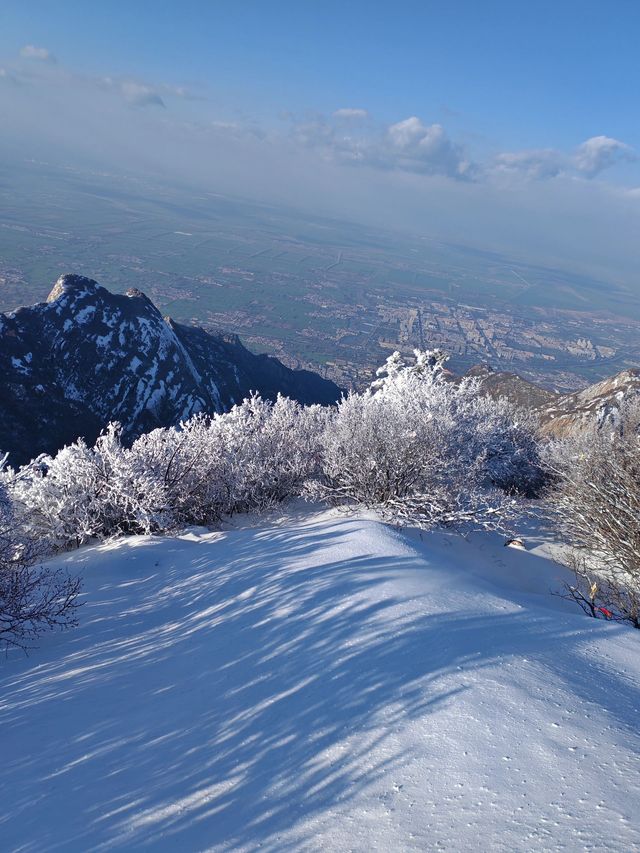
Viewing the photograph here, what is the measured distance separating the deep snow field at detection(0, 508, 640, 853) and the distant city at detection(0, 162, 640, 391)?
50.2m

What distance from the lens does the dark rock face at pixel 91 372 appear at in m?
28.8

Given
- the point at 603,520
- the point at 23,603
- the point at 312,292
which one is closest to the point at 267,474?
the point at 23,603

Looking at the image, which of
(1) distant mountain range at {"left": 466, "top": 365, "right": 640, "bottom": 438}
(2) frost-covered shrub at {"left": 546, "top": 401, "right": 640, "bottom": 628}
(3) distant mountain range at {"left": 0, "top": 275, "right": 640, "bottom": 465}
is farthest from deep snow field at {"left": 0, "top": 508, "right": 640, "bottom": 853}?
(3) distant mountain range at {"left": 0, "top": 275, "right": 640, "bottom": 465}

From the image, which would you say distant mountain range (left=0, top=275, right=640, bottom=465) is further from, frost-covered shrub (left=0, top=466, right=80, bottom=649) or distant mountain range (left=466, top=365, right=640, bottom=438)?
frost-covered shrub (left=0, top=466, right=80, bottom=649)

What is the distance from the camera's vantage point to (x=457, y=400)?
1758cm

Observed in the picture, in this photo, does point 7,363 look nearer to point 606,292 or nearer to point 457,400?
point 457,400

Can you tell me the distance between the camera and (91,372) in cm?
3391

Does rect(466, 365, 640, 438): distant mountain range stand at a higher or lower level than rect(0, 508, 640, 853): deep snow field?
higher

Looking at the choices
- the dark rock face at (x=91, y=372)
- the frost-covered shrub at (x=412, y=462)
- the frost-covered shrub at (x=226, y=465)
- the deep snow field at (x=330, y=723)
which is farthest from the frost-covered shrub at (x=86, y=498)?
the dark rock face at (x=91, y=372)

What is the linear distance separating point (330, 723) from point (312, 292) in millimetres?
106531

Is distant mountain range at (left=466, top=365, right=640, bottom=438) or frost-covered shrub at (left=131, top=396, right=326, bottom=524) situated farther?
distant mountain range at (left=466, top=365, right=640, bottom=438)

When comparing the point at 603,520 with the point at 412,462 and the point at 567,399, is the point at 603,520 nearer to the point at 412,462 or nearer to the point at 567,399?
the point at 412,462

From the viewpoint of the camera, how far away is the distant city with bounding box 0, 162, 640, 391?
74.4m

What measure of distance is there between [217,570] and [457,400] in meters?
11.0
